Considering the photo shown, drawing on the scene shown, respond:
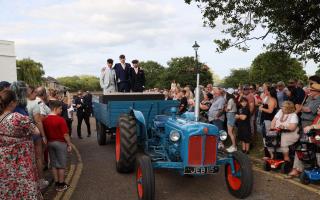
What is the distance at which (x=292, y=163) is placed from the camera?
7.76 meters

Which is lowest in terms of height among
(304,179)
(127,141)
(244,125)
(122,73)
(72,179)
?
(72,179)

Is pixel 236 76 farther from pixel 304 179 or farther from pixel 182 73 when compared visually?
pixel 304 179

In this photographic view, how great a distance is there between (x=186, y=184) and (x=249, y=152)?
3614 millimetres

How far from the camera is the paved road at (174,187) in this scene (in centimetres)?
615

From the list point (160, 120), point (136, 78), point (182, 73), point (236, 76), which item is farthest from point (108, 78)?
point (236, 76)

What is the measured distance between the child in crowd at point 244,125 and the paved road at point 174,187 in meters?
2.06

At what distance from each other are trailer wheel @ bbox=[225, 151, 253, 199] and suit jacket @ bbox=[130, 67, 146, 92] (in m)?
5.62

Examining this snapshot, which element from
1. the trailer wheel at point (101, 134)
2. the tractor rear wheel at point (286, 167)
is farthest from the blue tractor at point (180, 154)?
the trailer wheel at point (101, 134)

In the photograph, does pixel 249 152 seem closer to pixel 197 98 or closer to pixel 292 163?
pixel 292 163

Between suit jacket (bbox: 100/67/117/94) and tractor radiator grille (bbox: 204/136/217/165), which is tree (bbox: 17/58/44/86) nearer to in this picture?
suit jacket (bbox: 100/67/117/94)

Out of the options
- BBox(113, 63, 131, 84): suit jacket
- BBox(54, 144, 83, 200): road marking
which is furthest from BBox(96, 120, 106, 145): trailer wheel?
BBox(113, 63, 131, 84): suit jacket

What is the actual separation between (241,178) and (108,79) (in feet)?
21.6

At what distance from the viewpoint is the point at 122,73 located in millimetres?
11250

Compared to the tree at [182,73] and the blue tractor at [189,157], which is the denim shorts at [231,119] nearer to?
the blue tractor at [189,157]
